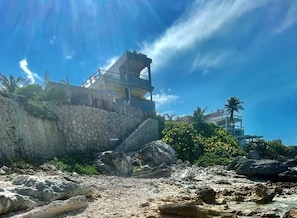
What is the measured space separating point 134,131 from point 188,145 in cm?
707

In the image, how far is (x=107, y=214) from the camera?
29.3ft

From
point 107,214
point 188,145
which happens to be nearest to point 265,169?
point 188,145

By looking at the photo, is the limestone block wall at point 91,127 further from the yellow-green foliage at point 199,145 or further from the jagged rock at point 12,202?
the jagged rock at point 12,202

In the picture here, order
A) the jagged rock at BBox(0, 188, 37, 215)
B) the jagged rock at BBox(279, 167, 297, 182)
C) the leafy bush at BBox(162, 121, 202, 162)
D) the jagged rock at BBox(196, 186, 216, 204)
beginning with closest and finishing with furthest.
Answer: the jagged rock at BBox(0, 188, 37, 215), the jagged rock at BBox(196, 186, 216, 204), the jagged rock at BBox(279, 167, 297, 182), the leafy bush at BBox(162, 121, 202, 162)

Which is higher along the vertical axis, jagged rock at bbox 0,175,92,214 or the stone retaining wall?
the stone retaining wall

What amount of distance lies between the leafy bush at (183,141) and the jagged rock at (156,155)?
4.28 m

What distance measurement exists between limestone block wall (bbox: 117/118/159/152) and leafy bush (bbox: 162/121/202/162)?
4.48ft

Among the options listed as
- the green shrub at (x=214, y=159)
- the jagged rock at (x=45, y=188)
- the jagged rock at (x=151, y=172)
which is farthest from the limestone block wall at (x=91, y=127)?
the jagged rock at (x=45, y=188)

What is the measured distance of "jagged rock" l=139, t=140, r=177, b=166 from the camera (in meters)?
23.6

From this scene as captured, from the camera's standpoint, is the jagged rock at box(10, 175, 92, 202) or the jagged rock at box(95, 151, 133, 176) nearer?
the jagged rock at box(10, 175, 92, 202)

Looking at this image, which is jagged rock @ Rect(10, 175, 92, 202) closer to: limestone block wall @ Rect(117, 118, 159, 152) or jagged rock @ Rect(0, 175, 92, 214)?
jagged rock @ Rect(0, 175, 92, 214)

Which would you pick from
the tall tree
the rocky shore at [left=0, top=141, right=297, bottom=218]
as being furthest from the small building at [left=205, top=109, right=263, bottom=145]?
the rocky shore at [left=0, top=141, right=297, bottom=218]

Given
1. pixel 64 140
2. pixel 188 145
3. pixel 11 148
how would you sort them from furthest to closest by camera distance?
pixel 188 145 < pixel 64 140 < pixel 11 148

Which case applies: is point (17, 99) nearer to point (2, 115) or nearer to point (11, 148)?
point (2, 115)
